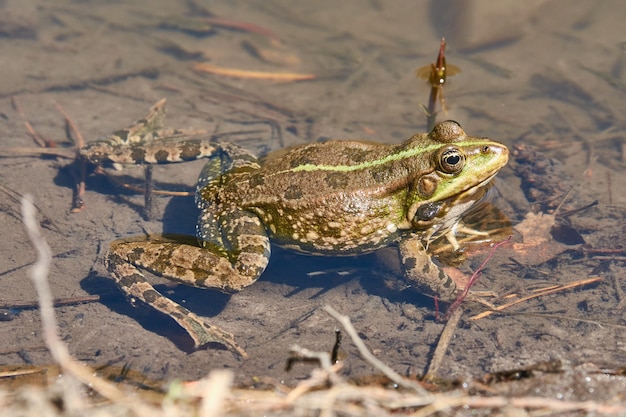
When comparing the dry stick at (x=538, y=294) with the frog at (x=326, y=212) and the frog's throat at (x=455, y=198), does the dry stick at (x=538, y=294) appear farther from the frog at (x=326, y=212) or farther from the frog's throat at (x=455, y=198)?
the frog's throat at (x=455, y=198)

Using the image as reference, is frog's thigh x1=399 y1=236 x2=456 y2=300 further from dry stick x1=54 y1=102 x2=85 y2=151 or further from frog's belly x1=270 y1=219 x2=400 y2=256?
dry stick x1=54 y1=102 x2=85 y2=151

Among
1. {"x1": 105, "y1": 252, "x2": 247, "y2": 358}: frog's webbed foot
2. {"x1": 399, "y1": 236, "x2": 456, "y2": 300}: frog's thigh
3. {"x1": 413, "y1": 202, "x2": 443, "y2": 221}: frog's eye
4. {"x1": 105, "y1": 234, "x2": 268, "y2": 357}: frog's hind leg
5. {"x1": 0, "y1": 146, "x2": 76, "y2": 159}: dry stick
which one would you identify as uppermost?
{"x1": 413, "y1": 202, "x2": 443, "y2": 221}: frog's eye

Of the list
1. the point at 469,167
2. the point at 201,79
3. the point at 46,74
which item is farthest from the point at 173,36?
the point at 469,167

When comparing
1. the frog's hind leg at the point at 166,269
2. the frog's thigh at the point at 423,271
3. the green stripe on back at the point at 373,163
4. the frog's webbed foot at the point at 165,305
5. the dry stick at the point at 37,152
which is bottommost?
the frog's webbed foot at the point at 165,305

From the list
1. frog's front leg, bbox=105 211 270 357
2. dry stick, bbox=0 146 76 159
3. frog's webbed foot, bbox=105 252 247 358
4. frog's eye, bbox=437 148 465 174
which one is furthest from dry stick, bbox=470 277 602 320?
dry stick, bbox=0 146 76 159

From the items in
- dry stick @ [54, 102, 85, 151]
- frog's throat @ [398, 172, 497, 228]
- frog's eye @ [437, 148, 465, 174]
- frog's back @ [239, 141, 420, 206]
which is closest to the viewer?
frog's eye @ [437, 148, 465, 174]

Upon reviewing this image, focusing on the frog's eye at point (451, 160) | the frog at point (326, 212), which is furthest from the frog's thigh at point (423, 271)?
the frog's eye at point (451, 160)
